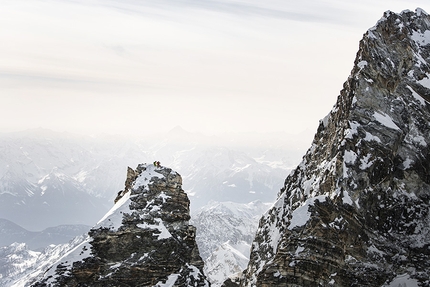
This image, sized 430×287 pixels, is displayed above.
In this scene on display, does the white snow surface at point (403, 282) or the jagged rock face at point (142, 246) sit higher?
the white snow surface at point (403, 282)

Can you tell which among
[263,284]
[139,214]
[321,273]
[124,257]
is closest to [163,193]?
[139,214]

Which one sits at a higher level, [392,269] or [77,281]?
[392,269]

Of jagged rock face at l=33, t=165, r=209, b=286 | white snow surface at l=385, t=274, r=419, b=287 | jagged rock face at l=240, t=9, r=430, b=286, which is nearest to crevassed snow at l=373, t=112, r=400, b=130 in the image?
jagged rock face at l=240, t=9, r=430, b=286

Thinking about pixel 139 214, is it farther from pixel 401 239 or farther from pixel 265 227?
pixel 401 239

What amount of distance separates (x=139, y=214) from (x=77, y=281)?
54.2ft

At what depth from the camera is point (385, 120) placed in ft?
283

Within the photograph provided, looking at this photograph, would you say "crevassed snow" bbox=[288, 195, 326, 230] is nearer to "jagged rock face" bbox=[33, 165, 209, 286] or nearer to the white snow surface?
the white snow surface

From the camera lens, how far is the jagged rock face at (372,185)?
249 feet

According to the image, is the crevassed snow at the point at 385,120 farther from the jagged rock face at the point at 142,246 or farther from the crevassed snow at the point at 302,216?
the jagged rock face at the point at 142,246

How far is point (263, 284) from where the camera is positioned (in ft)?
252

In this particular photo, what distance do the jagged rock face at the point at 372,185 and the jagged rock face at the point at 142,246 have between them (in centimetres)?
1925

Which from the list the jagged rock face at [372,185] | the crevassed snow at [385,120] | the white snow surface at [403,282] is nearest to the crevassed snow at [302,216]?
the jagged rock face at [372,185]

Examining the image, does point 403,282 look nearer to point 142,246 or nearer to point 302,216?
point 302,216

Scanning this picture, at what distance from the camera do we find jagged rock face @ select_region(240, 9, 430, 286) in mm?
75750
